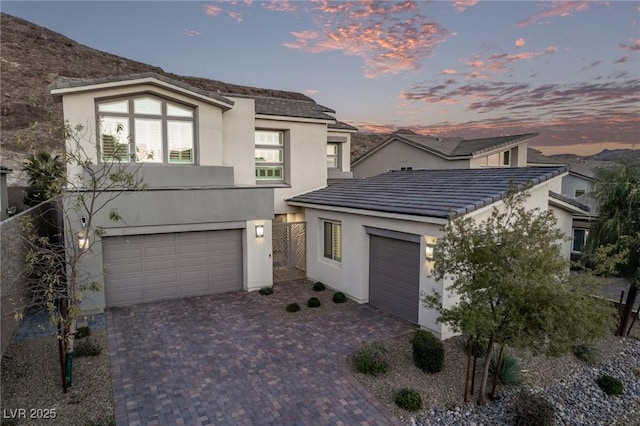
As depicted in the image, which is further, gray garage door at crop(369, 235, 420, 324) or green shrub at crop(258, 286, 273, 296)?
green shrub at crop(258, 286, 273, 296)

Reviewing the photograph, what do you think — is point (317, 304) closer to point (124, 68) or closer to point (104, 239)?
point (104, 239)

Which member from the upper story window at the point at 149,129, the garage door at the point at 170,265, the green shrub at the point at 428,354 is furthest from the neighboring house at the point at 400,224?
the upper story window at the point at 149,129

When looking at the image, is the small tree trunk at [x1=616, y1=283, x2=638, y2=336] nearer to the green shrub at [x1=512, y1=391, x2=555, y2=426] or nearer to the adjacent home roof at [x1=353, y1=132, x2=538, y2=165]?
the green shrub at [x1=512, y1=391, x2=555, y2=426]

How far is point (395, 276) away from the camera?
447 inches

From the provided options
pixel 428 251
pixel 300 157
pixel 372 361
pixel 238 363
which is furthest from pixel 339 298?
pixel 300 157

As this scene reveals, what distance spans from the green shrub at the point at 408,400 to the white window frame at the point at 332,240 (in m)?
7.25

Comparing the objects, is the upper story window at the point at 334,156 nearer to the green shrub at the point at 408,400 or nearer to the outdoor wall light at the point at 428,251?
the outdoor wall light at the point at 428,251

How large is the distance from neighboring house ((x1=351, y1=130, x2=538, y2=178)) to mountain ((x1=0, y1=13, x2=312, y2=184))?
30.3 meters

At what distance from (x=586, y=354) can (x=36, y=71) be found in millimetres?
66433

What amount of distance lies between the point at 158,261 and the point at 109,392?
5.94 m

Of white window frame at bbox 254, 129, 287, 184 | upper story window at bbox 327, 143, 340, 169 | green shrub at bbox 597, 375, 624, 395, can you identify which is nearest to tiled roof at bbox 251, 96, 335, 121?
white window frame at bbox 254, 129, 287, 184

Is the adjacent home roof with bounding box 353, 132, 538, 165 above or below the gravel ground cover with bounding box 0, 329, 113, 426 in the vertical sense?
above

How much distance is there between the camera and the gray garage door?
10.6m

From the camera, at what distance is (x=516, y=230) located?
6.50m
